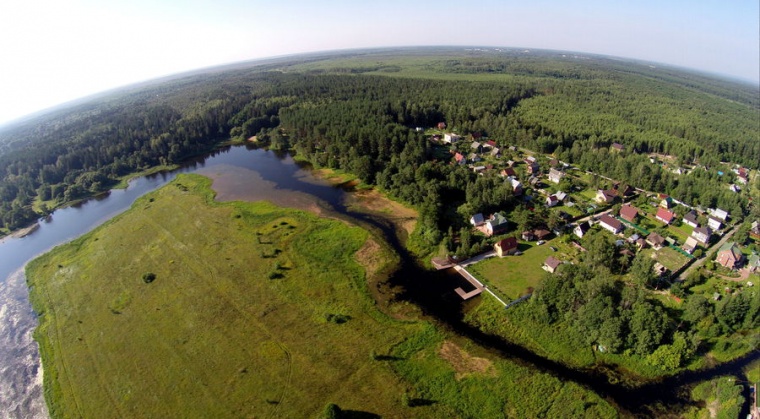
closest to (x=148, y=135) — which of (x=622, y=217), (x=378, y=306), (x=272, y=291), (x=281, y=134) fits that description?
(x=281, y=134)

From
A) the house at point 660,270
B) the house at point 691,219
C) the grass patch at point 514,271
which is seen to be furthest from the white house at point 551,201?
the house at point 691,219

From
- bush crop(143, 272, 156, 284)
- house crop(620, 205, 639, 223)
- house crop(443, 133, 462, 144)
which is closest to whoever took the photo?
bush crop(143, 272, 156, 284)

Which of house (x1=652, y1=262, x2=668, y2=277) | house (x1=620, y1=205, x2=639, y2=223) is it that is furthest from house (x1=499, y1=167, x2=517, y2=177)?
house (x1=652, y1=262, x2=668, y2=277)

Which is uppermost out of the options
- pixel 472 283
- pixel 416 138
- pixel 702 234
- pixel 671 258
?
pixel 416 138

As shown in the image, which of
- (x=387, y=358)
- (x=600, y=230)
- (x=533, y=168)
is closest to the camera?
(x=387, y=358)

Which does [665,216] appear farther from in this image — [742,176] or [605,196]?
[742,176]

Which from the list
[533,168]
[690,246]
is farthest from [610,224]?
[533,168]

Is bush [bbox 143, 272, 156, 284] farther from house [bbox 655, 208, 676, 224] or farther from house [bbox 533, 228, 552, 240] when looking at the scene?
house [bbox 655, 208, 676, 224]
